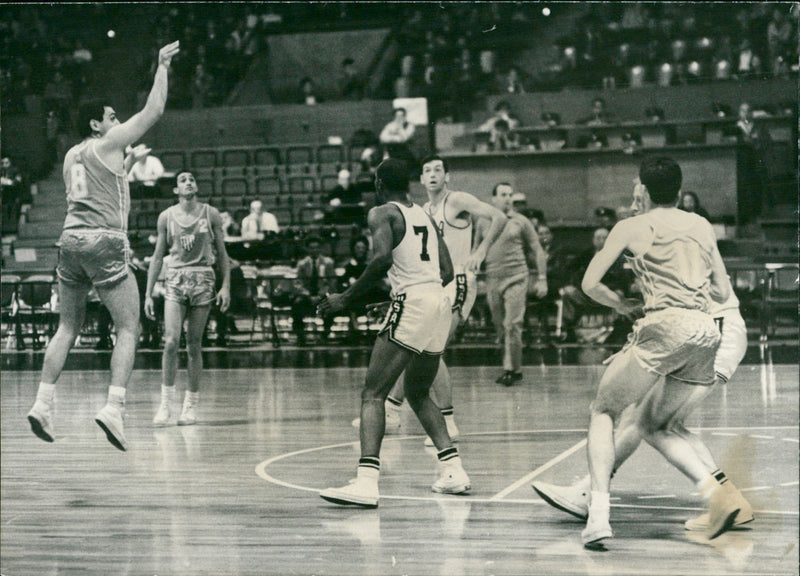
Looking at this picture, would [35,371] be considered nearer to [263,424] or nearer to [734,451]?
[263,424]

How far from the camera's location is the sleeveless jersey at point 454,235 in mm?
8211

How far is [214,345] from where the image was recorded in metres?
16.3

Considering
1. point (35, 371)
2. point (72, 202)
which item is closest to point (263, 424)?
point (72, 202)

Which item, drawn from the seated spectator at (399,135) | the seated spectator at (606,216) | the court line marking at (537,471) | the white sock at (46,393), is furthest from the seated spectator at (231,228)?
the white sock at (46,393)

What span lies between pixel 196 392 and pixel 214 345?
7.09m

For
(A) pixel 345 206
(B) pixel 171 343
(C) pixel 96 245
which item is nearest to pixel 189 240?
(B) pixel 171 343

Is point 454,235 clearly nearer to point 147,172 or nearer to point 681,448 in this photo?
point 681,448

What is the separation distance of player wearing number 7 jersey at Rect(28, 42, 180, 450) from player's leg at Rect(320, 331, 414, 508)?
1590 mm

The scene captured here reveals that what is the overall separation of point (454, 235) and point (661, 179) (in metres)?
3.34

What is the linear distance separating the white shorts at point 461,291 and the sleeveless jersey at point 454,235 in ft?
0.40

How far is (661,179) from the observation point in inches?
198

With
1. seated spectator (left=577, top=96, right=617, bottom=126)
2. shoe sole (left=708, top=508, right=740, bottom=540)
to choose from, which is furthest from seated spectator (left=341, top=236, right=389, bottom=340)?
shoe sole (left=708, top=508, right=740, bottom=540)

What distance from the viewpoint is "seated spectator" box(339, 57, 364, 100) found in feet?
69.7

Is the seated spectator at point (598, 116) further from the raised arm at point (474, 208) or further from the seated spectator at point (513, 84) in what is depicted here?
the raised arm at point (474, 208)
